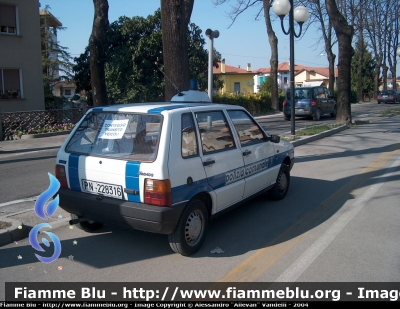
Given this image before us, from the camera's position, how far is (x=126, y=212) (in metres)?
4.60

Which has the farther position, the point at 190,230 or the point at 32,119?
the point at 32,119

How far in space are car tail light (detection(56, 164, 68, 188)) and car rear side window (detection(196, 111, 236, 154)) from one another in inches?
67.5

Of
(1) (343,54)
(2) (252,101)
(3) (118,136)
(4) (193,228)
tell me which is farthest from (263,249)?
(2) (252,101)

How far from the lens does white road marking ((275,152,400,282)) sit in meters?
4.38

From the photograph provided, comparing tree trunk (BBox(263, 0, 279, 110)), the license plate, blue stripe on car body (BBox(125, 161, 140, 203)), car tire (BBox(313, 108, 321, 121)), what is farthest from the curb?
tree trunk (BBox(263, 0, 279, 110))

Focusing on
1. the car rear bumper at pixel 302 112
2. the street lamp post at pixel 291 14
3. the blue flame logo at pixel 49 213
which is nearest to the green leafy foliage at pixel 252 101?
the car rear bumper at pixel 302 112

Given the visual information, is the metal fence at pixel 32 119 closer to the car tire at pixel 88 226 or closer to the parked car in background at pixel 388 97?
the car tire at pixel 88 226

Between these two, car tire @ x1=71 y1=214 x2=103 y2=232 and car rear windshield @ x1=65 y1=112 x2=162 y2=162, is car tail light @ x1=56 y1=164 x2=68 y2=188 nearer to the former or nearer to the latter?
car rear windshield @ x1=65 y1=112 x2=162 y2=162

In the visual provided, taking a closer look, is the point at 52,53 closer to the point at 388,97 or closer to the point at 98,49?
the point at 98,49

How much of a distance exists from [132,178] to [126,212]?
0.37 metres

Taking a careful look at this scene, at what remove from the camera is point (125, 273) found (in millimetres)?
4453

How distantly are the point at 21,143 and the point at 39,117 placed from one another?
278cm

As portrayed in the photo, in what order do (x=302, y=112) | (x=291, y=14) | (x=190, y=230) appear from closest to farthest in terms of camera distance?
(x=190, y=230)
(x=291, y=14)
(x=302, y=112)

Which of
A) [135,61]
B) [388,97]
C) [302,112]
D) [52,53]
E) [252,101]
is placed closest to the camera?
[302,112]
